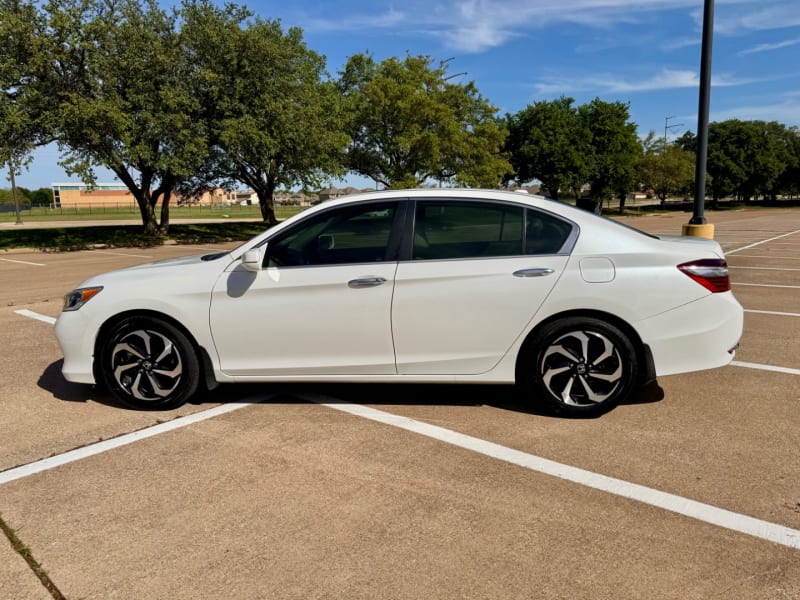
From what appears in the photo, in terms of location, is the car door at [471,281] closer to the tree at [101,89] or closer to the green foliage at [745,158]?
the tree at [101,89]

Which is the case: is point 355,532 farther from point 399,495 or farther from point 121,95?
point 121,95

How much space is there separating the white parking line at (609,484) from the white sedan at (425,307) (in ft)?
1.19

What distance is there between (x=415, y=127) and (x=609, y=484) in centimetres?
3266

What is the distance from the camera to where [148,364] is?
4500 millimetres

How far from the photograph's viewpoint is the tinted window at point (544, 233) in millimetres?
4223

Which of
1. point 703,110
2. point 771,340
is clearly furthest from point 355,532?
point 703,110

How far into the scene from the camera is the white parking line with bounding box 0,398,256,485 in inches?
142

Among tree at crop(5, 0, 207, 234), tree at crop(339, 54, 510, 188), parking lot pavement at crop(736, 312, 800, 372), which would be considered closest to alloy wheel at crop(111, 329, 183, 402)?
parking lot pavement at crop(736, 312, 800, 372)

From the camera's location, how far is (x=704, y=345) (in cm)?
415

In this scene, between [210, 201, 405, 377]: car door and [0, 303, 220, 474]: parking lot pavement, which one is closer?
[0, 303, 220, 474]: parking lot pavement

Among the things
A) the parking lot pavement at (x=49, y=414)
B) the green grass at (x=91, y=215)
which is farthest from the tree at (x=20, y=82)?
the green grass at (x=91, y=215)

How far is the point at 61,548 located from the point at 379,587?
4.94ft

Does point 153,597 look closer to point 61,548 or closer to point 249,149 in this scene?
point 61,548

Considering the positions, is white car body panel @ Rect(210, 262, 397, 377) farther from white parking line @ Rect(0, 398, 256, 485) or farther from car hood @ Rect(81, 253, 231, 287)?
white parking line @ Rect(0, 398, 256, 485)
